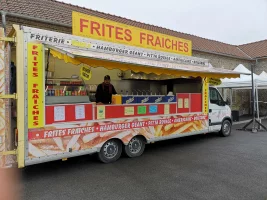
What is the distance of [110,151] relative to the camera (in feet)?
17.2

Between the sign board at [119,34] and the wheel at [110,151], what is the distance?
8.03 feet

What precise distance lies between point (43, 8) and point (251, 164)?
8498 millimetres

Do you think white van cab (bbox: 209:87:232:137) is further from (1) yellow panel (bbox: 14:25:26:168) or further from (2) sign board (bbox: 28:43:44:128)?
(1) yellow panel (bbox: 14:25:26:168)

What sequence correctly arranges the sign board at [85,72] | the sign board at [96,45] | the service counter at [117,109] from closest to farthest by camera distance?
the sign board at [96,45] < the service counter at [117,109] < the sign board at [85,72]

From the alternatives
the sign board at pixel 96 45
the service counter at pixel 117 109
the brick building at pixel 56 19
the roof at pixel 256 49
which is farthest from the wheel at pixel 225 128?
the roof at pixel 256 49

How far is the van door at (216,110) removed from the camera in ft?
25.2

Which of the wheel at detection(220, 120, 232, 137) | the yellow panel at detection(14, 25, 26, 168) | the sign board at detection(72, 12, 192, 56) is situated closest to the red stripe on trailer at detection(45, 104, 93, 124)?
the yellow panel at detection(14, 25, 26, 168)

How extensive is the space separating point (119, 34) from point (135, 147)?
2.86 metres

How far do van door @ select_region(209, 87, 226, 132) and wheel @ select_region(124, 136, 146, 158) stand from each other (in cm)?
301

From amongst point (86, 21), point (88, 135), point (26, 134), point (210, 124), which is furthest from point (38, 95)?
point (210, 124)

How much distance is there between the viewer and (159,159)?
18.2ft

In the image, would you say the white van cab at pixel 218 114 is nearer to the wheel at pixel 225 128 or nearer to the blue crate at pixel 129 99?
the wheel at pixel 225 128

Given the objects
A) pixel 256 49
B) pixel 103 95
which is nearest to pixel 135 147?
pixel 103 95

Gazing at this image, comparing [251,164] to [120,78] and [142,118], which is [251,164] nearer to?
[142,118]
